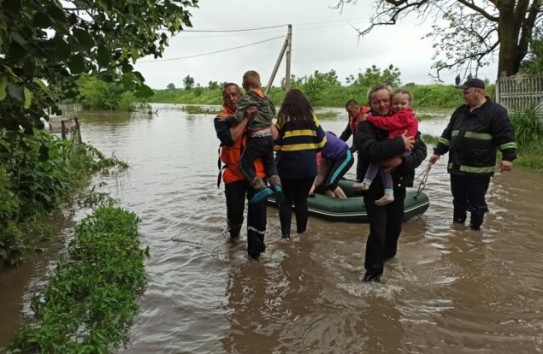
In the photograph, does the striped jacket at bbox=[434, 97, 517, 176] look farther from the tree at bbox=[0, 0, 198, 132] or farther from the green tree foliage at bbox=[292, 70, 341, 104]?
the green tree foliage at bbox=[292, 70, 341, 104]

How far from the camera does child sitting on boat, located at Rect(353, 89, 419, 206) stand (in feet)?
13.5

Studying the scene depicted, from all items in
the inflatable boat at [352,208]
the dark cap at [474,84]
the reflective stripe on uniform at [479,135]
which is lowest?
the inflatable boat at [352,208]

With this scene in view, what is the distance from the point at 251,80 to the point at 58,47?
11.1 feet

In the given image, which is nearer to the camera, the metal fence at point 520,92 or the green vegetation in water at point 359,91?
the metal fence at point 520,92

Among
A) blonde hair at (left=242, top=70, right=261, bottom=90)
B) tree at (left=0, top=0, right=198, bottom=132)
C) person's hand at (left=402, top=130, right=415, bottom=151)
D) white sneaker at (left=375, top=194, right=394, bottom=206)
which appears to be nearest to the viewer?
tree at (left=0, top=0, right=198, bottom=132)

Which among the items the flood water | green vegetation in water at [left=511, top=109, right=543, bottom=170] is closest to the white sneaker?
the flood water

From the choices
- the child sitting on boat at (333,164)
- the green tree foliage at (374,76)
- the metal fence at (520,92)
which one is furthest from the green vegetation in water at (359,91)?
the child sitting on boat at (333,164)

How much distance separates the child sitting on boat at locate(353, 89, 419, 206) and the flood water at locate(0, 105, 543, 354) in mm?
918

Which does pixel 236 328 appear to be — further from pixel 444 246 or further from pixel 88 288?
pixel 444 246

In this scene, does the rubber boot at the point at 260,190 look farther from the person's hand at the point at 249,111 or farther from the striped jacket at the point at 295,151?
the person's hand at the point at 249,111

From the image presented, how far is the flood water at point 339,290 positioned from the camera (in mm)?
3596

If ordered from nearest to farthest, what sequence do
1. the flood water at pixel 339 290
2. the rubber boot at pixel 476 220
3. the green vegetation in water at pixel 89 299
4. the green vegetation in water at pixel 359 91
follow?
the green vegetation in water at pixel 89 299 < the flood water at pixel 339 290 < the rubber boot at pixel 476 220 < the green vegetation in water at pixel 359 91

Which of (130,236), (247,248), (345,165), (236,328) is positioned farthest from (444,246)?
(130,236)

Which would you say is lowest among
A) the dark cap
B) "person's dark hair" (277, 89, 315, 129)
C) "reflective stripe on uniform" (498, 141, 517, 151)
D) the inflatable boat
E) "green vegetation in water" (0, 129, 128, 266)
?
the inflatable boat
